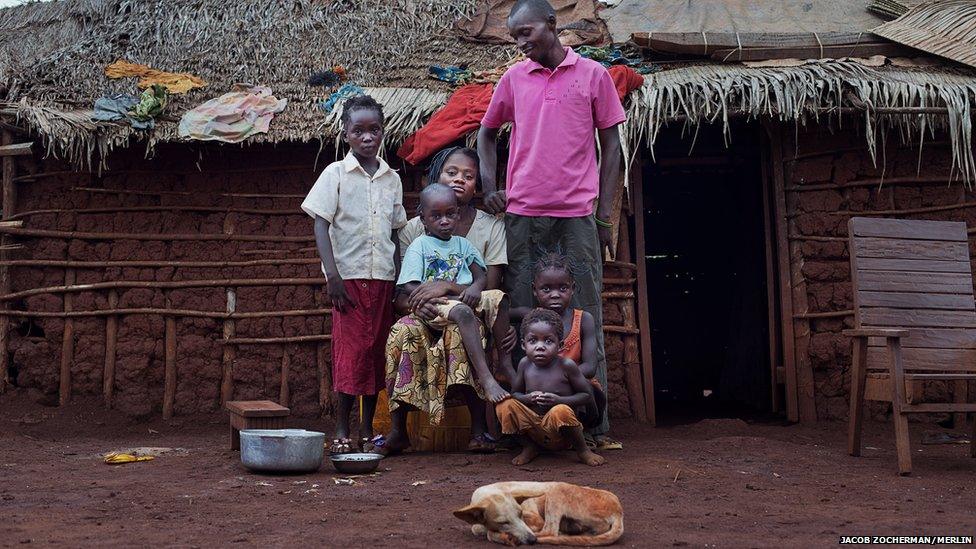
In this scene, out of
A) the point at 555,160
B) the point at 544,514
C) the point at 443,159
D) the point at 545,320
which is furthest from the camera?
the point at 443,159

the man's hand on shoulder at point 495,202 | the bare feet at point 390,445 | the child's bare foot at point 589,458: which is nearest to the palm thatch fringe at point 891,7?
the man's hand on shoulder at point 495,202

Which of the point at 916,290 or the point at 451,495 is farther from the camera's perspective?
the point at 916,290

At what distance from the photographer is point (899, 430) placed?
4.40 m

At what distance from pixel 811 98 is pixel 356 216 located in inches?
117

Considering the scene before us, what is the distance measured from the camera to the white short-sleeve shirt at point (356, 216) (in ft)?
16.5

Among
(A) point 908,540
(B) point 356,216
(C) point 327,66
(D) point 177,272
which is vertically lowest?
(A) point 908,540

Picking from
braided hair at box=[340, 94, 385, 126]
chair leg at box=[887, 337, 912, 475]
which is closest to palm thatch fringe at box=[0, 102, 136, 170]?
braided hair at box=[340, 94, 385, 126]

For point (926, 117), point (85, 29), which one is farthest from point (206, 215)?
point (926, 117)

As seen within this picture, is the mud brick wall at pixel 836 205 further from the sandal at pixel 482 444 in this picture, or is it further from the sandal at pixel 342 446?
the sandal at pixel 342 446

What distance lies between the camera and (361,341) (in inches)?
198

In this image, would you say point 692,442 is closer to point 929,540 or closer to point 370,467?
point 370,467

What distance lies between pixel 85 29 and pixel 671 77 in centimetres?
445

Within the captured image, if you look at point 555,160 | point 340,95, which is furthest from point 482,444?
point 340,95

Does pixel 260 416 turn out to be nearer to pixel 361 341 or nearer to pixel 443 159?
pixel 361 341
